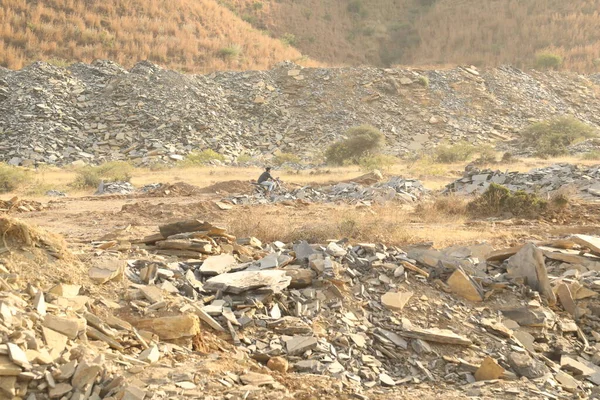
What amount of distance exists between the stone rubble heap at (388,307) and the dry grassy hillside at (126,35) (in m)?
29.0

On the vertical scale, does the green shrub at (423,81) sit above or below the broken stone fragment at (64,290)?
below

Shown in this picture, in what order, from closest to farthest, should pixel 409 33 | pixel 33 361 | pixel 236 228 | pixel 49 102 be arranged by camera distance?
1. pixel 33 361
2. pixel 236 228
3. pixel 49 102
4. pixel 409 33

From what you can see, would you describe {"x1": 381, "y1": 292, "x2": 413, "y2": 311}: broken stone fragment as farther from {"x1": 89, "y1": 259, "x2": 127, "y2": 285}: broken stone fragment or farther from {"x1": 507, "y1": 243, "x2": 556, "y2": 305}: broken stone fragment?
{"x1": 89, "y1": 259, "x2": 127, "y2": 285}: broken stone fragment

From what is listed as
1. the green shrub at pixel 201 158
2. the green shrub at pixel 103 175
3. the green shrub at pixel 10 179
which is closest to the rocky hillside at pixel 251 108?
the green shrub at pixel 201 158

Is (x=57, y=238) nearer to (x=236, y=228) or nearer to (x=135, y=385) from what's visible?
(x=135, y=385)

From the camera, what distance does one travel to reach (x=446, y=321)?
6.13 meters

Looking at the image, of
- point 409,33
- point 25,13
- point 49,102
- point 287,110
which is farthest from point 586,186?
point 409,33

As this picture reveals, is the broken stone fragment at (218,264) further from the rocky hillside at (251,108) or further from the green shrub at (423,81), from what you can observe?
the green shrub at (423,81)

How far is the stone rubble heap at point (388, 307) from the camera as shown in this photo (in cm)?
535

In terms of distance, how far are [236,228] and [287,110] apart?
884 inches

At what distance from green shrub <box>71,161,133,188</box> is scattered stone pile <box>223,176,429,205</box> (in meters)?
5.93

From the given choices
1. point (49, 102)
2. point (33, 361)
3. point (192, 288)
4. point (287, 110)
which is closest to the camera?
point (33, 361)

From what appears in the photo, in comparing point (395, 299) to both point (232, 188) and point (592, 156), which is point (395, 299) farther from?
point (592, 156)

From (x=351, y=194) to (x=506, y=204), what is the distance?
3.87 metres
